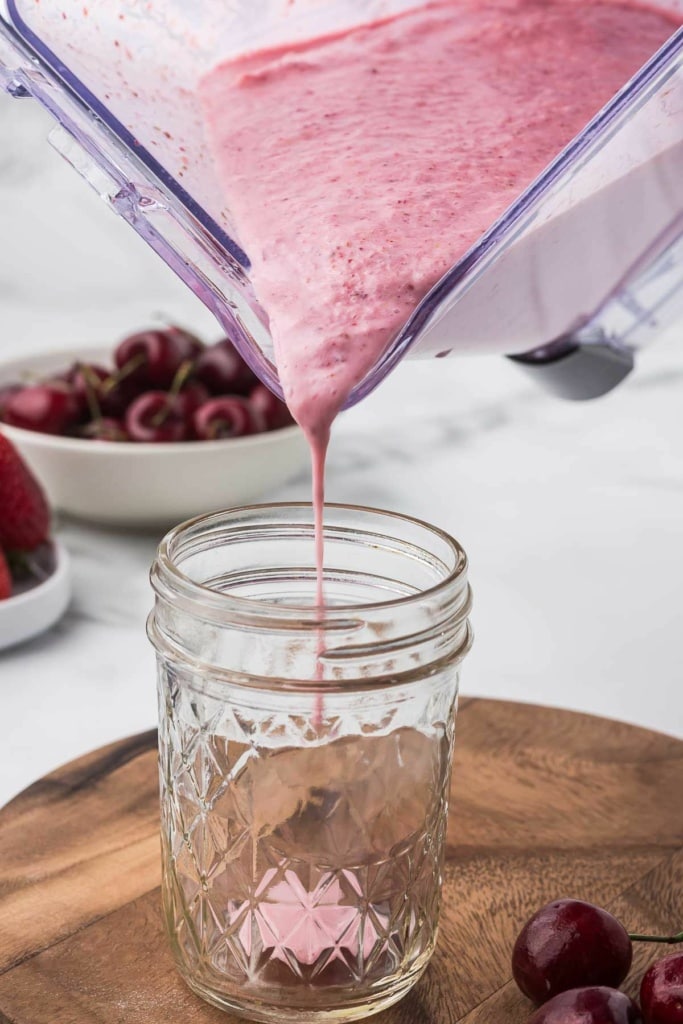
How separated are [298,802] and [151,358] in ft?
3.21

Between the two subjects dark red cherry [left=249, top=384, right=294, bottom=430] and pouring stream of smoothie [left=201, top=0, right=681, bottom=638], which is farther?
dark red cherry [left=249, top=384, right=294, bottom=430]

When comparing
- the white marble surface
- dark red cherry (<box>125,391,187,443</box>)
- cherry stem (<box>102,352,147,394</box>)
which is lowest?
the white marble surface

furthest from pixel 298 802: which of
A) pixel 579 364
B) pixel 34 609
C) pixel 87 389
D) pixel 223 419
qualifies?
pixel 87 389

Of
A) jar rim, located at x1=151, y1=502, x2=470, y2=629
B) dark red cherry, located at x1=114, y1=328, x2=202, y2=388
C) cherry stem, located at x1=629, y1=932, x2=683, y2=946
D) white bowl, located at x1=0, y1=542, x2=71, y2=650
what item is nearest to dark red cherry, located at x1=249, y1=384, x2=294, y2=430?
dark red cherry, located at x1=114, y1=328, x2=202, y2=388

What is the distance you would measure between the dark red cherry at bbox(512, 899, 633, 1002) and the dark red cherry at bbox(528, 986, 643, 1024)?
4 centimetres

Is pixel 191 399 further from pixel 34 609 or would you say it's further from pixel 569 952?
pixel 569 952

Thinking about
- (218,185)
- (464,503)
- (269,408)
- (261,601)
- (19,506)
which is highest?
(218,185)

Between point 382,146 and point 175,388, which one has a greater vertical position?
point 382,146

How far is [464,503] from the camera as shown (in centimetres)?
166

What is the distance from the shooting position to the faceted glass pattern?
746 mm

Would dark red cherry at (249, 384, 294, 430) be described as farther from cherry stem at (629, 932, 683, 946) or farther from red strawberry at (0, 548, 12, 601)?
cherry stem at (629, 932, 683, 946)

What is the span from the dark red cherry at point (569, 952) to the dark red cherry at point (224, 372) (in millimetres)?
1016

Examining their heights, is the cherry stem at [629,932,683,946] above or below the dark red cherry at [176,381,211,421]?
above

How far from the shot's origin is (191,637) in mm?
725
